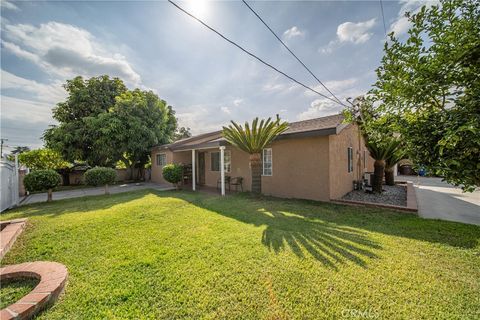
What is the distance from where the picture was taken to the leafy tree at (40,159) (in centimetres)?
1377

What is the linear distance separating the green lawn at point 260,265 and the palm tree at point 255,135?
3.30 m

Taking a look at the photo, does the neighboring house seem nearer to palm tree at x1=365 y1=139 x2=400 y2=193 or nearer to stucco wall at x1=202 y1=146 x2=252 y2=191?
stucco wall at x1=202 y1=146 x2=252 y2=191

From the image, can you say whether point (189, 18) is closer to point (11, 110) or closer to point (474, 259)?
point (11, 110)

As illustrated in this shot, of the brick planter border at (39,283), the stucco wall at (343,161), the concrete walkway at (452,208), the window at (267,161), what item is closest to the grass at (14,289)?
the brick planter border at (39,283)

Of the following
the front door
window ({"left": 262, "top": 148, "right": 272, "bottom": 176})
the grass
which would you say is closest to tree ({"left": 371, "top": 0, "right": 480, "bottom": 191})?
the grass

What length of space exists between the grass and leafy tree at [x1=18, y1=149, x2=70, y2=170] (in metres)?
15.1

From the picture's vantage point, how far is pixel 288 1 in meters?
6.85

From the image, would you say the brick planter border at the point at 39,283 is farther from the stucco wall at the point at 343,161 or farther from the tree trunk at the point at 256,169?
the stucco wall at the point at 343,161

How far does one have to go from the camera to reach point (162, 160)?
16953mm

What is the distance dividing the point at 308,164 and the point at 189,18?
6781mm

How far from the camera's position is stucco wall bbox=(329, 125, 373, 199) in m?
8.23

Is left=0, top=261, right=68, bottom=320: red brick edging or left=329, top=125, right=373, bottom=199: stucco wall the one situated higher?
left=329, top=125, right=373, bottom=199: stucco wall

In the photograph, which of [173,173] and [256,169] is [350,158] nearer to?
[256,169]

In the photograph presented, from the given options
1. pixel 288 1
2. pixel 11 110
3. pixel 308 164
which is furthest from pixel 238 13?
pixel 11 110
